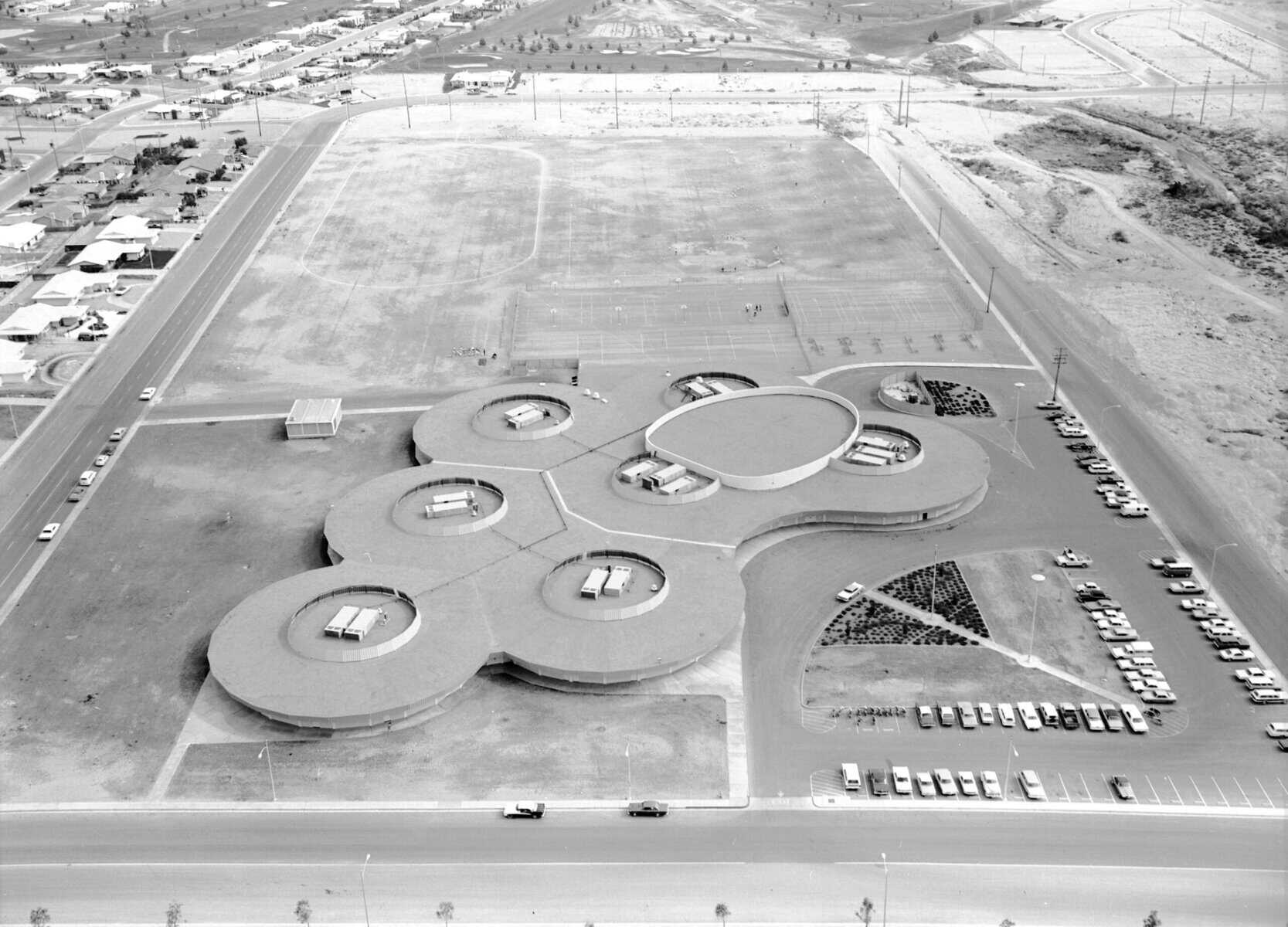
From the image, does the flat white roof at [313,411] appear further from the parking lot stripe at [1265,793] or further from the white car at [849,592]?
the parking lot stripe at [1265,793]

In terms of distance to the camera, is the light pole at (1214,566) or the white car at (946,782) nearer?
the white car at (946,782)

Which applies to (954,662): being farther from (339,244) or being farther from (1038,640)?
(339,244)

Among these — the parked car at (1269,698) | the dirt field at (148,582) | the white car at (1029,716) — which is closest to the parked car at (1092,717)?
the white car at (1029,716)

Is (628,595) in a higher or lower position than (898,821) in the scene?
higher

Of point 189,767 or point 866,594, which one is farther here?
point 866,594

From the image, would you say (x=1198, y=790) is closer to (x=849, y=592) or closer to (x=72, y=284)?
(x=849, y=592)

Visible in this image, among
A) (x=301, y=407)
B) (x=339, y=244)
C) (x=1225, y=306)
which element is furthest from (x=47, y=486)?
(x=1225, y=306)
